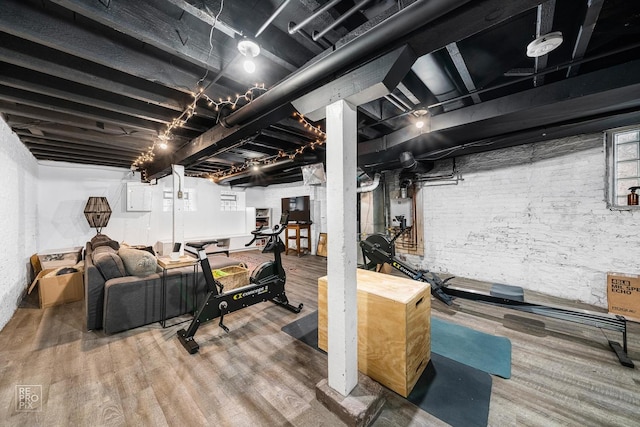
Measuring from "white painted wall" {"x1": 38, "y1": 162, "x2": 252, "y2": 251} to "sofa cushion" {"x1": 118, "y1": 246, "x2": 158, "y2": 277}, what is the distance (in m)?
4.25

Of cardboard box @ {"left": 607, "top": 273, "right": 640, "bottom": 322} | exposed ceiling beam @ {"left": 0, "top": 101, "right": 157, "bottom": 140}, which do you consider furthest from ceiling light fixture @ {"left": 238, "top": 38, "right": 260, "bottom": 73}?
Answer: cardboard box @ {"left": 607, "top": 273, "right": 640, "bottom": 322}

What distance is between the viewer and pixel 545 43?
1476 mm

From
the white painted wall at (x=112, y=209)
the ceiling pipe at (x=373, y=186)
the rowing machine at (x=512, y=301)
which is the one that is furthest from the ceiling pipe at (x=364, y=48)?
the white painted wall at (x=112, y=209)

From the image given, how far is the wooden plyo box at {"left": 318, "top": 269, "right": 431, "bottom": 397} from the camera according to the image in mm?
1666

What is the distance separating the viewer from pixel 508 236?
4020 millimetres

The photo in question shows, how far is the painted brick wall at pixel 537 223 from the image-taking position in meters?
3.23

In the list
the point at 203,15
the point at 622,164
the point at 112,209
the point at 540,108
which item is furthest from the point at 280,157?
the point at 622,164

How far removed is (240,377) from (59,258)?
16.9ft

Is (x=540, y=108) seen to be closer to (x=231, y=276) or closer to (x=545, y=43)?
(x=545, y=43)

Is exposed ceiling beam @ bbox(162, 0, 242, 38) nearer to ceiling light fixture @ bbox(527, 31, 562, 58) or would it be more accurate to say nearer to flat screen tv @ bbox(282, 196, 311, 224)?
ceiling light fixture @ bbox(527, 31, 562, 58)

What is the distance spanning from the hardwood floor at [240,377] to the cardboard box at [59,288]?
0.52 meters

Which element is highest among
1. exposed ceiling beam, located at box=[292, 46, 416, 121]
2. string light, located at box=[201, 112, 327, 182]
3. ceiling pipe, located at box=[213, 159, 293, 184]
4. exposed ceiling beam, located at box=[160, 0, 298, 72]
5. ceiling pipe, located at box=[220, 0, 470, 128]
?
exposed ceiling beam, located at box=[160, 0, 298, 72]

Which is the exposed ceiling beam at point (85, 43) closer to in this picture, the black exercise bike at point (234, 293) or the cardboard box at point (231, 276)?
the black exercise bike at point (234, 293)

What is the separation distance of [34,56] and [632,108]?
566 centimetres
